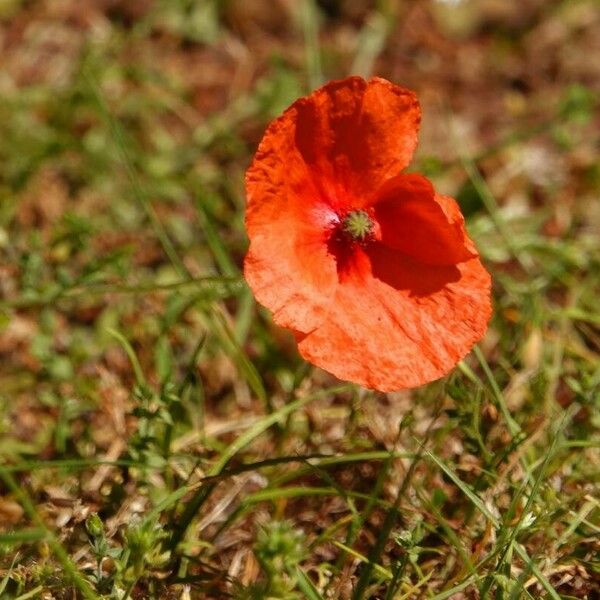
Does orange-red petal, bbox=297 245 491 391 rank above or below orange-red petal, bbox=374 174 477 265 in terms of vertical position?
below

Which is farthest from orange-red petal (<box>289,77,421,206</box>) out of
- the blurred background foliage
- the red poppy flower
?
the blurred background foliage

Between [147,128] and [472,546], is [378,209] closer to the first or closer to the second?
[472,546]

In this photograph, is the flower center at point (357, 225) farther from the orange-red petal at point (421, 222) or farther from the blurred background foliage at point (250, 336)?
the blurred background foliage at point (250, 336)

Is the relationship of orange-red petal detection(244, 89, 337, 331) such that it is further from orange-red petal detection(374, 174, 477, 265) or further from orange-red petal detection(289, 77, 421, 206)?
orange-red petal detection(374, 174, 477, 265)

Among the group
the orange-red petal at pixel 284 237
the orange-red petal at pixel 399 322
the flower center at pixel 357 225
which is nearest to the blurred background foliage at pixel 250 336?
the orange-red petal at pixel 399 322

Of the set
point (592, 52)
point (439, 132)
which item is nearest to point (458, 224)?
point (439, 132)

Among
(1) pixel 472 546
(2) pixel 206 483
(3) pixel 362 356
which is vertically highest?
(3) pixel 362 356

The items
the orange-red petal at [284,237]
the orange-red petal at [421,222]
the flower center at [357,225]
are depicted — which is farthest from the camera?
the flower center at [357,225]
